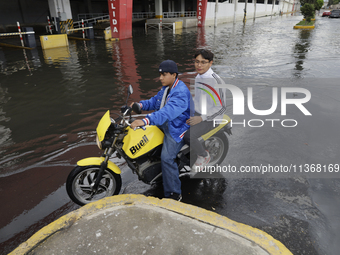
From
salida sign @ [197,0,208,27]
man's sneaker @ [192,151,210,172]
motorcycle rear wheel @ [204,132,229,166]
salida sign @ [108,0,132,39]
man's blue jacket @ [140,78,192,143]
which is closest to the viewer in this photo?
man's blue jacket @ [140,78,192,143]

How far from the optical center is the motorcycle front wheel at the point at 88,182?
2.82 metres

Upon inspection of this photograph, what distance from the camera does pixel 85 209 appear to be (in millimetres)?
2387

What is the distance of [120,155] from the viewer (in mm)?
3021

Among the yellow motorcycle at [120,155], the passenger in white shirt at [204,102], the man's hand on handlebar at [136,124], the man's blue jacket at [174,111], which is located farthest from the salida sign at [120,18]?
the man's hand on handlebar at [136,124]

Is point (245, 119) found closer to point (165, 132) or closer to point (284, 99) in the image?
point (284, 99)

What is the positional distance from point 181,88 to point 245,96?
506 cm

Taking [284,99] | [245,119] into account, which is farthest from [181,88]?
[284,99]

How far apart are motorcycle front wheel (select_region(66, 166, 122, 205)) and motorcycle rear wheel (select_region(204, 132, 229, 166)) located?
1.47m

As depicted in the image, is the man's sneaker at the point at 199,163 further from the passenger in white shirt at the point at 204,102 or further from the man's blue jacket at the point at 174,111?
A: the man's blue jacket at the point at 174,111

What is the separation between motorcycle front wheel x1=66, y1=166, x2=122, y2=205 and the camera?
2.82 metres

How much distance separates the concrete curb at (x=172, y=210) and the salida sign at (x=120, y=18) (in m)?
19.7

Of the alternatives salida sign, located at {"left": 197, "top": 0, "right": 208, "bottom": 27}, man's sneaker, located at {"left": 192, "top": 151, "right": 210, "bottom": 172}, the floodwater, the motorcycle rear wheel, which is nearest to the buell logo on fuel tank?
man's sneaker, located at {"left": 192, "top": 151, "right": 210, "bottom": 172}

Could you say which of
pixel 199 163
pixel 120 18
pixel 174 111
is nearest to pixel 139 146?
pixel 174 111

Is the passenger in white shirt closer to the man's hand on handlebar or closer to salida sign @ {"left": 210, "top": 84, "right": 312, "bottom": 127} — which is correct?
the man's hand on handlebar
